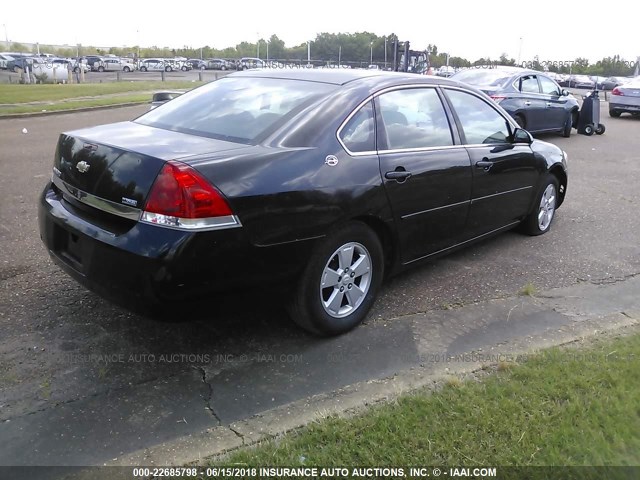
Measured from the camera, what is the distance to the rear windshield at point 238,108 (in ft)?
11.8

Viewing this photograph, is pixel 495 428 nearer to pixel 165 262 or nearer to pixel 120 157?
pixel 165 262

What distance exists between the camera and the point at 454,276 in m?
4.88

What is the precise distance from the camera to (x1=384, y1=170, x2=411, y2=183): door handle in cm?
379

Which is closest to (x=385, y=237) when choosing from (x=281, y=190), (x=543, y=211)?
(x=281, y=190)

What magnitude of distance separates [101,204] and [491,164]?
3136mm

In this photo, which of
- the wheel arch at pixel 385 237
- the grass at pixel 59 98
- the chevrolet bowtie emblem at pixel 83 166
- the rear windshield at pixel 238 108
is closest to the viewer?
the chevrolet bowtie emblem at pixel 83 166

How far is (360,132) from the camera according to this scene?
3.76 m

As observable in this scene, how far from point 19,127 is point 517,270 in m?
12.1

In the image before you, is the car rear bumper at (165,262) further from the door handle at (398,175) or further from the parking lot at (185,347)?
the door handle at (398,175)

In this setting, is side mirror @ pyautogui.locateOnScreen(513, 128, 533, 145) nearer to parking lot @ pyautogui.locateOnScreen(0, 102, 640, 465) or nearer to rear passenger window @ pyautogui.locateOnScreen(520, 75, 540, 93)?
parking lot @ pyautogui.locateOnScreen(0, 102, 640, 465)

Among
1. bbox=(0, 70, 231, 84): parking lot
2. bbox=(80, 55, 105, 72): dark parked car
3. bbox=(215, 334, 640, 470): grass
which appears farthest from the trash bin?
bbox=(80, 55, 105, 72): dark parked car

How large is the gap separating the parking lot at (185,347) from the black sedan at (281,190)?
296mm

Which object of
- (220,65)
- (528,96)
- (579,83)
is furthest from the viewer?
(220,65)

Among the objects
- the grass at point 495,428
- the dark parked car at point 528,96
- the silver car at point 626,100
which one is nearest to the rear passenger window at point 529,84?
the dark parked car at point 528,96
